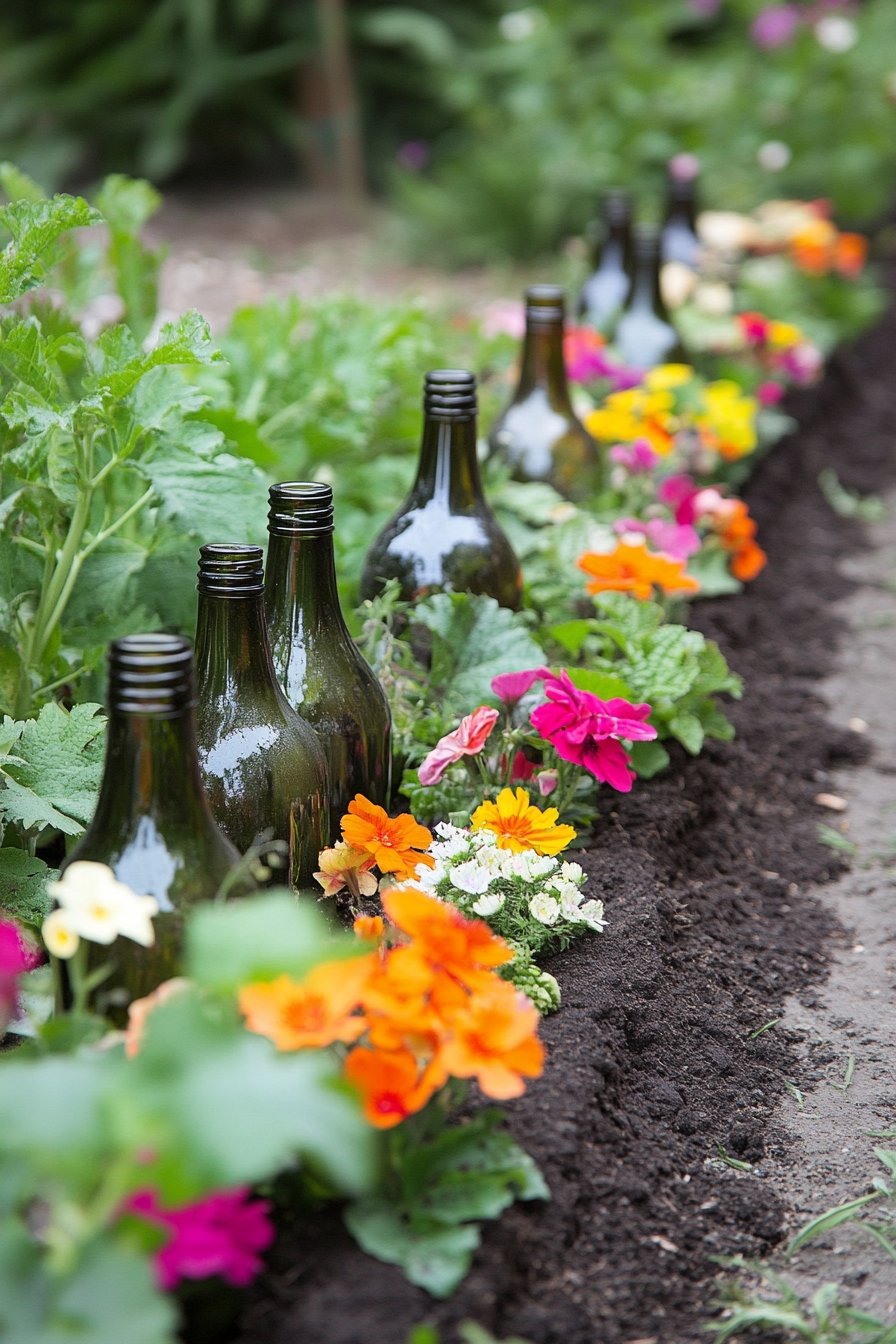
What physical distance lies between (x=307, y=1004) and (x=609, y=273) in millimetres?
3203

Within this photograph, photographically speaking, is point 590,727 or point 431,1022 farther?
point 590,727

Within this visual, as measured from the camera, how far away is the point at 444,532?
215cm

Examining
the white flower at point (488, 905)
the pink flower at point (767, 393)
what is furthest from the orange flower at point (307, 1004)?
the pink flower at point (767, 393)

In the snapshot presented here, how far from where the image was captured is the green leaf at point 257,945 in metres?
0.94

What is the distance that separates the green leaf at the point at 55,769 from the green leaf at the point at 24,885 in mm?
39

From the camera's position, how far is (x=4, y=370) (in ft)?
5.72

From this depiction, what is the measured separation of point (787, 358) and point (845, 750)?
1.59 m

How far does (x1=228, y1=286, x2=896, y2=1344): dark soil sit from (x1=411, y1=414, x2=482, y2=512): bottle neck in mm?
488

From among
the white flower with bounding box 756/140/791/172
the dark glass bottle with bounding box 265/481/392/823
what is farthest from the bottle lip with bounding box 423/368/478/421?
the white flower with bounding box 756/140/791/172

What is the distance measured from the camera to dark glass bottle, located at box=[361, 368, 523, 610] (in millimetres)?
2123

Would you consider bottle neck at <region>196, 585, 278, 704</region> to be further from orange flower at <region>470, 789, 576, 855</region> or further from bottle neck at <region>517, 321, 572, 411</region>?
bottle neck at <region>517, 321, 572, 411</region>

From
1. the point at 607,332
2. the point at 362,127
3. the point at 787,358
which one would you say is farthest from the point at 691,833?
the point at 362,127

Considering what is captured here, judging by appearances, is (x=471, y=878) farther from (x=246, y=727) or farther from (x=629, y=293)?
(x=629, y=293)

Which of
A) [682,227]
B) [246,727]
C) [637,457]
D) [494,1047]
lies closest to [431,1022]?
[494,1047]
